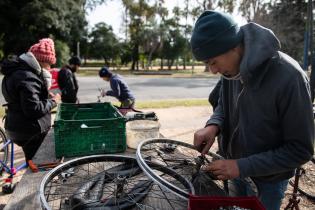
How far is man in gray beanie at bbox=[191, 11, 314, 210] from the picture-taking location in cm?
148

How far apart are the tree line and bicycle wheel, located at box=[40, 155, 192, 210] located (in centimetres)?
2884

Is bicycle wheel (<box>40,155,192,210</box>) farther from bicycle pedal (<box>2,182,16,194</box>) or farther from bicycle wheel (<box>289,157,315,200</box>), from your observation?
bicycle wheel (<box>289,157,315,200</box>)

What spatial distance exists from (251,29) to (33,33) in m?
31.6

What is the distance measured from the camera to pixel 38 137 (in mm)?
3623

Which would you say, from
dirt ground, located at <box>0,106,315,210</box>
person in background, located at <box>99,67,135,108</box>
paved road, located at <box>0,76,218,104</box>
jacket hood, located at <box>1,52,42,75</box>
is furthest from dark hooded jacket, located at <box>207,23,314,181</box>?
paved road, located at <box>0,76,218,104</box>

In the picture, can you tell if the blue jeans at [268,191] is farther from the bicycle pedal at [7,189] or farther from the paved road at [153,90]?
the paved road at [153,90]

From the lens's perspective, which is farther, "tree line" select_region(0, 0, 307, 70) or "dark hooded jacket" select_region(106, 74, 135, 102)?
"tree line" select_region(0, 0, 307, 70)

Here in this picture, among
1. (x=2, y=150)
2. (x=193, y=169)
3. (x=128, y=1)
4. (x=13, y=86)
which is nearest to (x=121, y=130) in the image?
(x=193, y=169)

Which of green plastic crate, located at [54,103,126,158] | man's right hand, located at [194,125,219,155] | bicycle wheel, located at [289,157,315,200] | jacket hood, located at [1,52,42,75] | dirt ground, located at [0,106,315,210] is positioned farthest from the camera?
dirt ground, located at [0,106,315,210]

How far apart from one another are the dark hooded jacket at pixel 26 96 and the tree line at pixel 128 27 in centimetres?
2710

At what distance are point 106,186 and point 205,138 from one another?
2.27ft

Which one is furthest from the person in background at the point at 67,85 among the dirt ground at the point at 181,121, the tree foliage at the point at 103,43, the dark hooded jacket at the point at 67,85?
the tree foliage at the point at 103,43

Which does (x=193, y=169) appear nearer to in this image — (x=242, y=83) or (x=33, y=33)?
(x=242, y=83)

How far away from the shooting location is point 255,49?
1.58m
